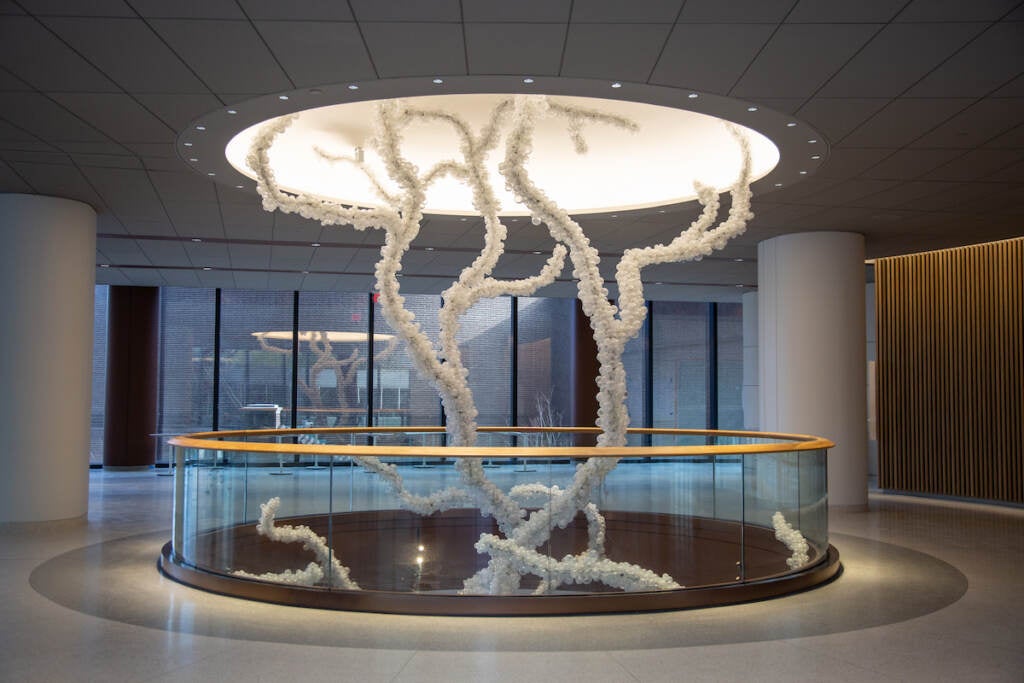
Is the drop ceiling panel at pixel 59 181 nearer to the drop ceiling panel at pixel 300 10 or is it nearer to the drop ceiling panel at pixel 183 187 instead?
the drop ceiling panel at pixel 183 187

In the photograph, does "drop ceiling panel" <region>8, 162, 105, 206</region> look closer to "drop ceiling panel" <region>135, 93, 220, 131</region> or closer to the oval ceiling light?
the oval ceiling light

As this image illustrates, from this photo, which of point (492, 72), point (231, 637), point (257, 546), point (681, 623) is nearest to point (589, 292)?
point (492, 72)

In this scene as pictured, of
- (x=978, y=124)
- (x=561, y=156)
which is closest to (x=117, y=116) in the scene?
(x=561, y=156)

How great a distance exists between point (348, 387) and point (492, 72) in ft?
42.6

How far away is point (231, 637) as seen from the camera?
5137 millimetres

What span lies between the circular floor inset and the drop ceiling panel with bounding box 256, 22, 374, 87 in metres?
3.33

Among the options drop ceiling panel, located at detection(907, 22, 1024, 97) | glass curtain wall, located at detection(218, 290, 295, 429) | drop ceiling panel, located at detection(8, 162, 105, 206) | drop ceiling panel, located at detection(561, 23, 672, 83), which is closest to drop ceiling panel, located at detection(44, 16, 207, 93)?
drop ceiling panel, located at detection(561, 23, 672, 83)

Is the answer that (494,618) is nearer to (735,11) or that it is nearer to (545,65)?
(545,65)

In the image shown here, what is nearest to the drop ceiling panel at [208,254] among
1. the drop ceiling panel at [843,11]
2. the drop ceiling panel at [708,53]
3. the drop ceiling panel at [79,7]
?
the drop ceiling panel at [79,7]

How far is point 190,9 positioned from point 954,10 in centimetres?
389

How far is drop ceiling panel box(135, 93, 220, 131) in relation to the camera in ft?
20.0

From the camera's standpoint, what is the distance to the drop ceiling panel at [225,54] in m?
4.96

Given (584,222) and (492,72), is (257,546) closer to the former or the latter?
(492,72)

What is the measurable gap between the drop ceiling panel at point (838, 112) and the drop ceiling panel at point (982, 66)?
0.32m
